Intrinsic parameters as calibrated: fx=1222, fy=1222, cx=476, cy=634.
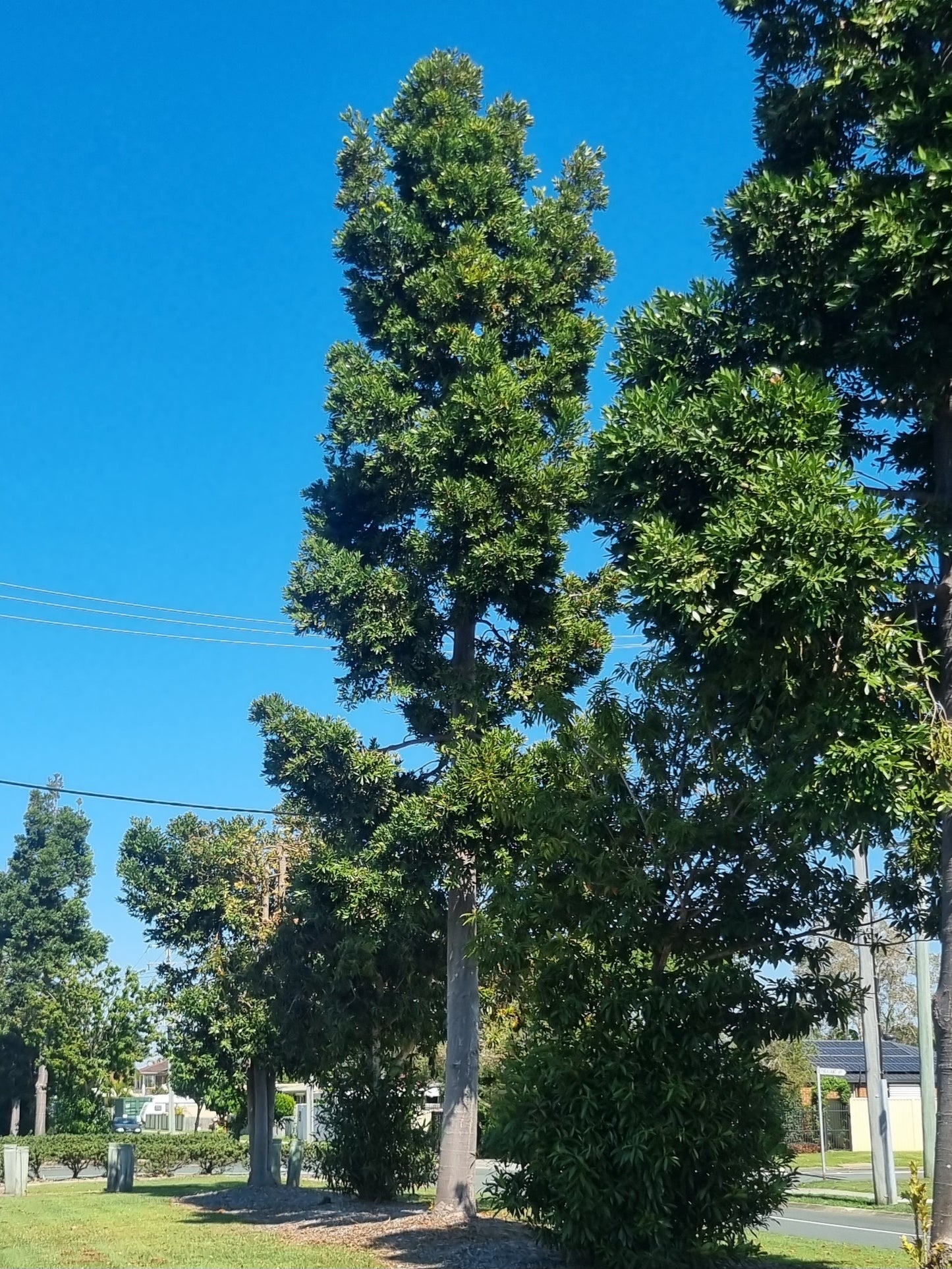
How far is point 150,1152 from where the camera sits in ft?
114

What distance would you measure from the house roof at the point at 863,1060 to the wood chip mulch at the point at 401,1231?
28.7m

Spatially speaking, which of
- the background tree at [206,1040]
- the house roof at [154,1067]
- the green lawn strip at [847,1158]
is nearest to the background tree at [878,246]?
the background tree at [206,1040]

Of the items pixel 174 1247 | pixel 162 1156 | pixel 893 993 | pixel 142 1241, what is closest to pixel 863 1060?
pixel 893 993

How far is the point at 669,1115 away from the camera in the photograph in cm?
1116

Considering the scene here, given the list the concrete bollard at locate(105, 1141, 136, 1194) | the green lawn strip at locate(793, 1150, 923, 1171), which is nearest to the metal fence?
the green lawn strip at locate(793, 1150, 923, 1171)

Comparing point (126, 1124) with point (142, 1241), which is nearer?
point (142, 1241)

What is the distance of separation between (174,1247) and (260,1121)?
10.4m

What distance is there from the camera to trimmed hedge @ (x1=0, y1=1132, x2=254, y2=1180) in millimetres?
33719

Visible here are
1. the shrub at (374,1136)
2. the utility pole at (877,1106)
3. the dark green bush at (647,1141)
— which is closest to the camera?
the dark green bush at (647,1141)

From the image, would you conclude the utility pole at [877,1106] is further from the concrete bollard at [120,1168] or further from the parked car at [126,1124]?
the parked car at [126,1124]

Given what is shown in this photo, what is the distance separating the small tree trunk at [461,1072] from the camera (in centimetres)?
1599

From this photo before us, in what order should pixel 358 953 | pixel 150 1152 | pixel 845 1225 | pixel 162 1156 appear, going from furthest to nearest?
pixel 162 1156, pixel 150 1152, pixel 845 1225, pixel 358 953

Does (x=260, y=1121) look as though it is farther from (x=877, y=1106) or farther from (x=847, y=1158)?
(x=847, y=1158)

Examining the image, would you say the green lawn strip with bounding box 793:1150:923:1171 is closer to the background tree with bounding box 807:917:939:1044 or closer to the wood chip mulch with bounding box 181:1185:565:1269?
the background tree with bounding box 807:917:939:1044
